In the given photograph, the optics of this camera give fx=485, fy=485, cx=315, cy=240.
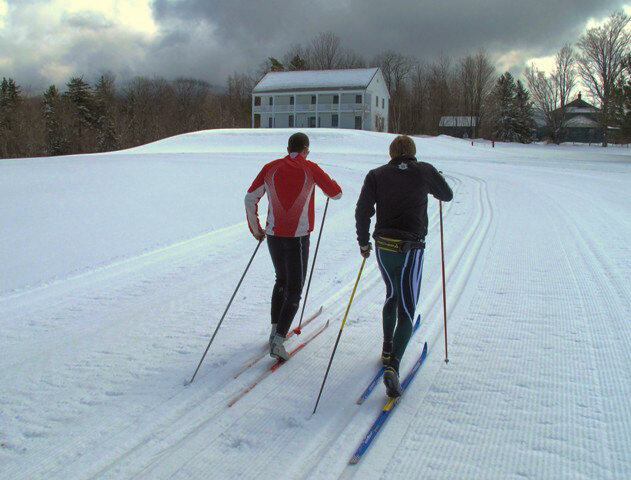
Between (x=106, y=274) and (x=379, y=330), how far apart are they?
393cm

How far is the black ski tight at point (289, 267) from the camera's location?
12.7 ft

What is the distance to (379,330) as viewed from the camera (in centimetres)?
455

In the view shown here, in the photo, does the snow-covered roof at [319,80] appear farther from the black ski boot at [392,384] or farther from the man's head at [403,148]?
the black ski boot at [392,384]

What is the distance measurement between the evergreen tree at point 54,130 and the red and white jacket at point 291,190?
222 ft

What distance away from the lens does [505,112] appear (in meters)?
58.9

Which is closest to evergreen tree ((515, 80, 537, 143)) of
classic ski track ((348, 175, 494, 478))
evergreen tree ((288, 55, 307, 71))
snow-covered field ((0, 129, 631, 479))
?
evergreen tree ((288, 55, 307, 71))

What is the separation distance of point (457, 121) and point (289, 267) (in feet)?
233

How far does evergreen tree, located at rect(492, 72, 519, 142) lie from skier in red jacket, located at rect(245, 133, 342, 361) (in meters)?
60.3

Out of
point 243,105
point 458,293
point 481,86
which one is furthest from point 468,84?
point 458,293

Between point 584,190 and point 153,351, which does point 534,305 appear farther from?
point 584,190

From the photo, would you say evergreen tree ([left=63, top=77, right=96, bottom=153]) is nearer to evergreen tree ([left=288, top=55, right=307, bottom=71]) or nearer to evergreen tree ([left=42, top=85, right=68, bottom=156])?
evergreen tree ([left=42, top=85, right=68, bottom=156])

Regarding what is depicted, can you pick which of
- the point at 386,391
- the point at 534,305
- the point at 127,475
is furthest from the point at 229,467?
the point at 534,305

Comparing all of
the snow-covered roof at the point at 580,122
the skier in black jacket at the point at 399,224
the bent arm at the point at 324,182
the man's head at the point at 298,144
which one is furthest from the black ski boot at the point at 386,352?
the snow-covered roof at the point at 580,122

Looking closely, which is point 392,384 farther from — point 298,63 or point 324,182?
point 298,63
